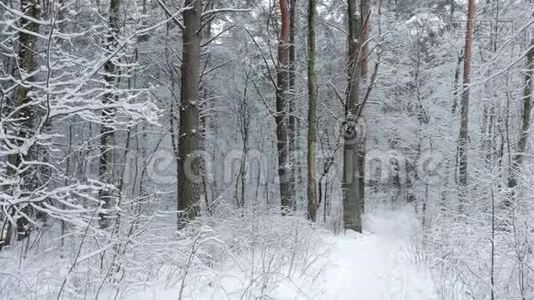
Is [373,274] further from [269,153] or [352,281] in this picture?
[269,153]

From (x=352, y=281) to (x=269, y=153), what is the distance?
68.7 feet

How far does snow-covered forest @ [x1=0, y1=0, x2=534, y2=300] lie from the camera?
3.89 meters

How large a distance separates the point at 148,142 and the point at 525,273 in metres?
19.6

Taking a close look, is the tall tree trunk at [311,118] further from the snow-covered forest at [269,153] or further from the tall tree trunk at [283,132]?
the tall tree trunk at [283,132]

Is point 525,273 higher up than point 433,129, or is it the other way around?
point 433,129

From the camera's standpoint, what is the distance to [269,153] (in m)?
27.3

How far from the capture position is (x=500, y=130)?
1535cm

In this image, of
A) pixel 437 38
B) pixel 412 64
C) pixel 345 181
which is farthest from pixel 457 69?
pixel 345 181

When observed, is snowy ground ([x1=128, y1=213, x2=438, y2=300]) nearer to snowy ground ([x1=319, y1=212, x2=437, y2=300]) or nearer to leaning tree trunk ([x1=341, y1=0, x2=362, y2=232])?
snowy ground ([x1=319, y1=212, x2=437, y2=300])

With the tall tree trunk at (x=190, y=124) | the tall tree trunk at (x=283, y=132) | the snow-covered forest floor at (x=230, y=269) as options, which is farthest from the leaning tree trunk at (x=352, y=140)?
the tall tree trunk at (x=190, y=124)

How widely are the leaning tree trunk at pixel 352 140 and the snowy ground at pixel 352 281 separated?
1415 mm

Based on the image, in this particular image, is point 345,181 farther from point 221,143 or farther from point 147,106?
point 221,143

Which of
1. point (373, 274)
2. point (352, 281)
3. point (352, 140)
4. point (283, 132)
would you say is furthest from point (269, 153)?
point (352, 281)

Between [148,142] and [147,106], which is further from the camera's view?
[148,142]
